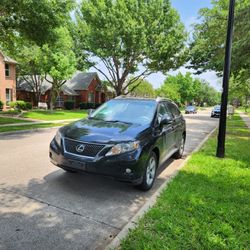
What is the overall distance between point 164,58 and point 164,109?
76.4ft

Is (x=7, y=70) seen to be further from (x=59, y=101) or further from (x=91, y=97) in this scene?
(x=91, y=97)

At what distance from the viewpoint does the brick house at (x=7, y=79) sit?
25.5 metres

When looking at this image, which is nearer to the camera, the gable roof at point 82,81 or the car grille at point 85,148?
the car grille at point 85,148

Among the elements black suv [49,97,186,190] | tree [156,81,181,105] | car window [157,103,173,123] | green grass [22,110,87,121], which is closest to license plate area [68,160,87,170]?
black suv [49,97,186,190]

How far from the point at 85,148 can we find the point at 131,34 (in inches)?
869

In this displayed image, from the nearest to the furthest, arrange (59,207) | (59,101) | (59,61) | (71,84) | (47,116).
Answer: (59,207)
(47,116)
(59,61)
(59,101)
(71,84)

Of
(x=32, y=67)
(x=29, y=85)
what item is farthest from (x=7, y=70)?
(x=29, y=85)

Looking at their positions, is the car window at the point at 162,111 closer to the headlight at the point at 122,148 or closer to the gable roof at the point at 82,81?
the headlight at the point at 122,148

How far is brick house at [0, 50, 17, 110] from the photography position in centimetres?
2548

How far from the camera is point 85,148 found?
430cm

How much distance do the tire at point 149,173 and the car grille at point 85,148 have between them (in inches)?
38.4

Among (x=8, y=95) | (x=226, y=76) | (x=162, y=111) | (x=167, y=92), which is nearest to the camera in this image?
(x=162, y=111)

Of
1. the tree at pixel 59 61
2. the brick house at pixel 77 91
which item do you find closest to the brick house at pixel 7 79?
the tree at pixel 59 61

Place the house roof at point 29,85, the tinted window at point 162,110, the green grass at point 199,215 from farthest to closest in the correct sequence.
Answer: the house roof at point 29,85, the tinted window at point 162,110, the green grass at point 199,215
